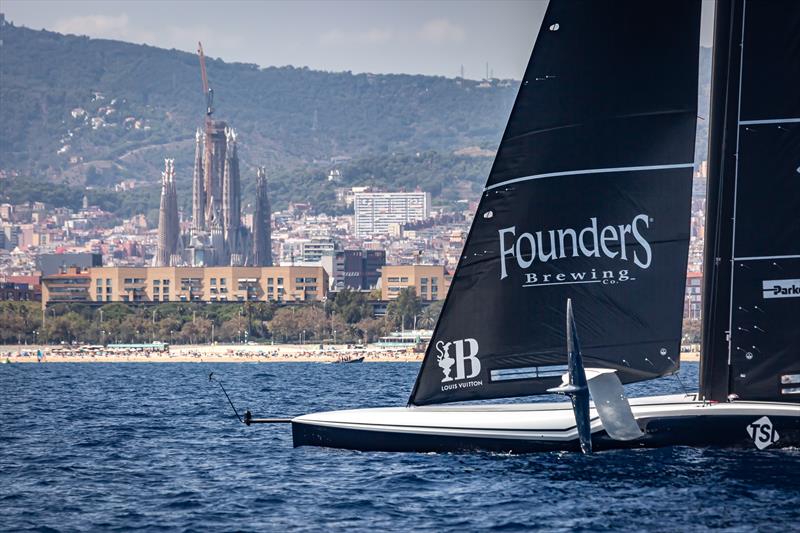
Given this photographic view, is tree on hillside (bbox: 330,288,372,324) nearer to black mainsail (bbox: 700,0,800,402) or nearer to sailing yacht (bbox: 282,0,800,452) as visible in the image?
sailing yacht (bbox: 282,0,800,452)

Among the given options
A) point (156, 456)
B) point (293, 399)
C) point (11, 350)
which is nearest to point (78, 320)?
point (11, 350)

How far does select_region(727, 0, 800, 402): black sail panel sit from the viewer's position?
85.8ft

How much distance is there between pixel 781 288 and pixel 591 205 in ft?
12.6

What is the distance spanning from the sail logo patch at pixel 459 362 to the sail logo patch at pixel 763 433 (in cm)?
511

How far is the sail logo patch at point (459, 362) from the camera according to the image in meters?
27.4

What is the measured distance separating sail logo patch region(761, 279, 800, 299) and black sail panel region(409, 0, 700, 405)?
1.56 m

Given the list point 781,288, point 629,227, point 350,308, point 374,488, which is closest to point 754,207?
point 781,288

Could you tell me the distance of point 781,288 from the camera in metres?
26.6

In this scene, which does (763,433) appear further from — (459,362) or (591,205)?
(459,362)

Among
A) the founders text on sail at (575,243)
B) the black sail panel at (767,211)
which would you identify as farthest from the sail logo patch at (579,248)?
the black sail panel at (767,211)

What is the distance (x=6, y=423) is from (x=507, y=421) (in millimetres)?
20507

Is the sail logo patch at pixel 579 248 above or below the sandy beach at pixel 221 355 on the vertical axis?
above

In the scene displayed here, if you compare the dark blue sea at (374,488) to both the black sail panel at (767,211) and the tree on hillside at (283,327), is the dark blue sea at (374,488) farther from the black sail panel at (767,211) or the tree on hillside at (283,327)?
the tree on hillside at (283,327)

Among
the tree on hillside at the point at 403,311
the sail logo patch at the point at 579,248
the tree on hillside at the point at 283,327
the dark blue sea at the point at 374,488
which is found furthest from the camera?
the tree on hillside at the point at 403,311
